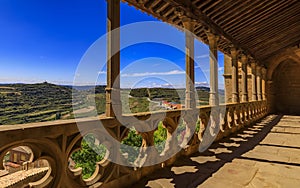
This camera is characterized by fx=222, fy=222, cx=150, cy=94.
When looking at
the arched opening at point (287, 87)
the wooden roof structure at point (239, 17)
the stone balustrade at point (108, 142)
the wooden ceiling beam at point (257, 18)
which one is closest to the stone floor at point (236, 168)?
the stone balustrade at point (108, 142)

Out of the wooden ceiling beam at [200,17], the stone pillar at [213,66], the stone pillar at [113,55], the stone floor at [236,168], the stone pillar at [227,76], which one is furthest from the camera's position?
the stone pillar at [227,76]

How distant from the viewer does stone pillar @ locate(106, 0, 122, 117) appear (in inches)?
99.4

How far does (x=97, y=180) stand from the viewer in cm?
221

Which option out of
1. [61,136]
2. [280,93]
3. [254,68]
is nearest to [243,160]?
[61,136]

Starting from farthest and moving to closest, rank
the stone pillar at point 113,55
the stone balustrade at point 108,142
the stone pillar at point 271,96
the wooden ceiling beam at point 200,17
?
the stone pillar at point 271,96 → the wooden ceiling beam at point 200,17 → the stone pillar at point 113,55 → the stone balustrade at point 108,142

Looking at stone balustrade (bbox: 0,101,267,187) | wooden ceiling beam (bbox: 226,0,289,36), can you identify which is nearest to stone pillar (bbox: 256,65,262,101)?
wooden ceiling beam (bbox: 226,0,289,36)

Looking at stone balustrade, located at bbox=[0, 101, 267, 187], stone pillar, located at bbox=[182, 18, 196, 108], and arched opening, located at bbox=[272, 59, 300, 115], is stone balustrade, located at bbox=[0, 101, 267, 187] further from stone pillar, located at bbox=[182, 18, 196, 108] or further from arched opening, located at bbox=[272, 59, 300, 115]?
arched opening, located at bbox=[272, 59, 300, 115]

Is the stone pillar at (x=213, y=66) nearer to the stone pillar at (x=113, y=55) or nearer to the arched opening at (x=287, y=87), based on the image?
the stone pillar at (x=113, y=55)

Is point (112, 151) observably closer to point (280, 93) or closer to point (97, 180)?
point (97, 180)

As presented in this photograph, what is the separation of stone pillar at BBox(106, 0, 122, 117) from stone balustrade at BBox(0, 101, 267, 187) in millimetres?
245

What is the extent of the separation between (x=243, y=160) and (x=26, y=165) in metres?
3.21

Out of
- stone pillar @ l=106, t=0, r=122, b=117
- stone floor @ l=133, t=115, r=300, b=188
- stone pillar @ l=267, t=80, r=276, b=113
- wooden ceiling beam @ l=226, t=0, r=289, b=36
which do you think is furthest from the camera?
stone pillar @ l=267, t=80, r=276, b=113

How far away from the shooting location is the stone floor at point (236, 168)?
8.68ft

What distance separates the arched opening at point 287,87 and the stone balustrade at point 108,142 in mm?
11801
